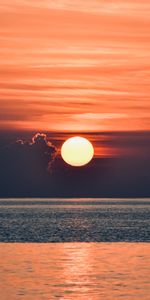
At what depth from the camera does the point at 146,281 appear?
68.6m

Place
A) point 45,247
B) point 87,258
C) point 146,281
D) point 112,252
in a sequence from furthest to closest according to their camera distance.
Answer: point 45,247 < point 112,252 < point 87,258 < point 146,281

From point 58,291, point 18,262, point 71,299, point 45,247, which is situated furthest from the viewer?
point 45,247

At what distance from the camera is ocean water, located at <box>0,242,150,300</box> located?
62.6m

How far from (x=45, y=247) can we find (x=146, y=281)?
37176 millimetres

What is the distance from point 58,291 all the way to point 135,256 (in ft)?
90.9

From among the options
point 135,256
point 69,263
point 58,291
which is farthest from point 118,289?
point 135,256

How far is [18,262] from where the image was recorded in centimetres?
8219

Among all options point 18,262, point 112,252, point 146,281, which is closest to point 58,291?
point 146,281

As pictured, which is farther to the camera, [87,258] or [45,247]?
[45,247]

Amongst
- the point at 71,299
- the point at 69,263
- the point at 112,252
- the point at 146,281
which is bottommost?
the point at 71,299

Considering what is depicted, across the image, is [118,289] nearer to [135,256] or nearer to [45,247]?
[135,256]

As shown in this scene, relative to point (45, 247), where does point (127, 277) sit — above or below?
below

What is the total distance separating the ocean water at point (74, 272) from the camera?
205 ft

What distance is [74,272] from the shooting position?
246 ft
